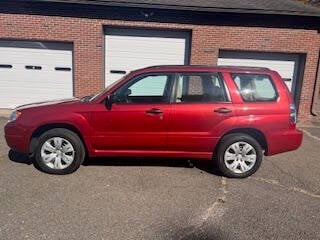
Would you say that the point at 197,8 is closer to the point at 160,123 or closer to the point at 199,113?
the point at 199,113

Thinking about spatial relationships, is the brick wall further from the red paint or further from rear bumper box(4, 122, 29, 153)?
rear bumper box(4, 122, 29, 153)

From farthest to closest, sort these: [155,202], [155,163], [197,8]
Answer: [197,8]
[155,163]
[155,202]

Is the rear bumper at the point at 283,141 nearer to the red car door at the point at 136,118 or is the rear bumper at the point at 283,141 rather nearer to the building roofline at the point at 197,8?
the red car door at the point at 136,118

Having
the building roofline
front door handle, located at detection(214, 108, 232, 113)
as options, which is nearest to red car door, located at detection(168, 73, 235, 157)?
front door handle, located at detection(214, 108, 232, 113)

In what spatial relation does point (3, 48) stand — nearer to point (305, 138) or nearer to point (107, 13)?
point (107, 13)

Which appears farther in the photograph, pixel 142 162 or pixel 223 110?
pixel 142 162

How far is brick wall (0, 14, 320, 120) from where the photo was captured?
10.0 metres

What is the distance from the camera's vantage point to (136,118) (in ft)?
17.1

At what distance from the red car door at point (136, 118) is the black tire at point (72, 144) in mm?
263

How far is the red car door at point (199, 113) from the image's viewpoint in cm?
521

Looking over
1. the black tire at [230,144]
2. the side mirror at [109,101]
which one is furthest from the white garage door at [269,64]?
the side mirror at [109,101]

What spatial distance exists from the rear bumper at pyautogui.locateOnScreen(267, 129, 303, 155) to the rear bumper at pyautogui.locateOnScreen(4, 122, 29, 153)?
387cm

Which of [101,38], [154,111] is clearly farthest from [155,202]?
[101,38]

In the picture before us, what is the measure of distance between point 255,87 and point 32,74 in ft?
25.2
